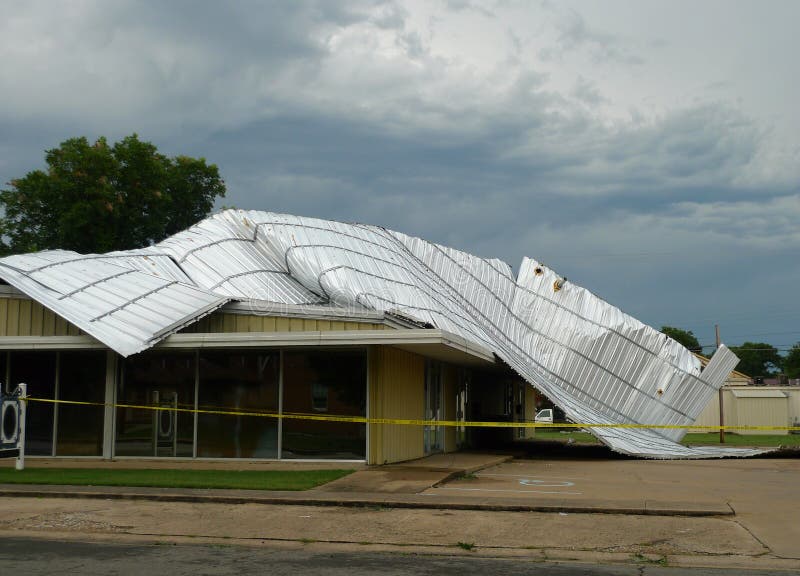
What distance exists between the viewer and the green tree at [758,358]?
446 feet

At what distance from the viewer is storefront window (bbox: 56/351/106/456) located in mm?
20750

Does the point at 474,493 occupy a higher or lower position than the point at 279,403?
lower

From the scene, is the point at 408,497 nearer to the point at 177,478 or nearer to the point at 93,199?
the point at 177,478

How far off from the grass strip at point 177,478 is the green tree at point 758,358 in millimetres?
129436

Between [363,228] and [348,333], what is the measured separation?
15.3 m

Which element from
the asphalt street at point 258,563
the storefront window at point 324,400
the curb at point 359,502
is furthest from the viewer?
the storefront window at point 324,400

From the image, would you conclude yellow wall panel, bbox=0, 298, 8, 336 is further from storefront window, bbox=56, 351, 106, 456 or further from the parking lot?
the parking lot

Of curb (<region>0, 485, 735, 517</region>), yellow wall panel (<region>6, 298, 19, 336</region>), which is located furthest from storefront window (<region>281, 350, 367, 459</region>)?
yellow wall panel (<region>6, 298, 19, 336</region>)

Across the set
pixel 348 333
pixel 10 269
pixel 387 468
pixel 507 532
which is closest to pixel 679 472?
pixel 387 468

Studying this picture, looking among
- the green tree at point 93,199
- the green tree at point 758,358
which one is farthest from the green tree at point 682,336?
the green tree at point 93,199

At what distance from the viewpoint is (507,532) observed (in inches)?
454

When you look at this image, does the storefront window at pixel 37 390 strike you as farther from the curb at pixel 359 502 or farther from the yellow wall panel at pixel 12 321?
the curb at pixel 359 502

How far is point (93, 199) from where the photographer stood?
5031cm

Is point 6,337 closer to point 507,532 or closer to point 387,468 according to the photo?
point 387,468
